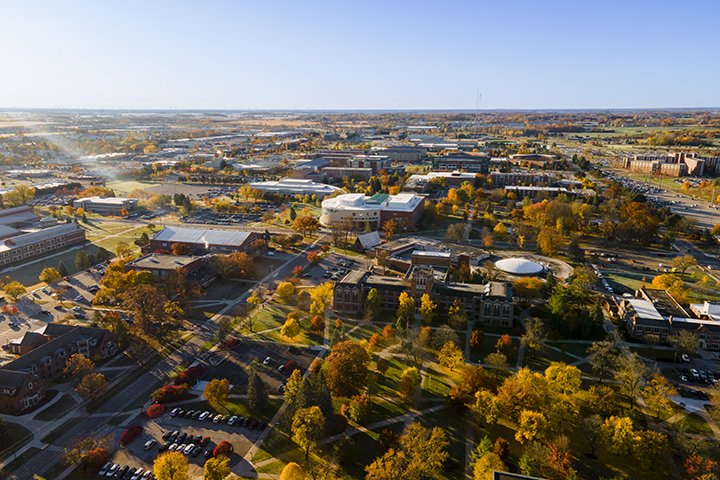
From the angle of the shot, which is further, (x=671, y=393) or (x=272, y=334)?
(x=272, y=334)

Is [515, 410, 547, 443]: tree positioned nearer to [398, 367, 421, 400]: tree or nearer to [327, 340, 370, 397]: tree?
[398, 367, 421, 400]: tree

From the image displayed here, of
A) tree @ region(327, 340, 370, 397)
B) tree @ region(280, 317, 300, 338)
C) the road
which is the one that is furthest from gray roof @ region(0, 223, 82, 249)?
tree @ region(327, 340, 370, 397)

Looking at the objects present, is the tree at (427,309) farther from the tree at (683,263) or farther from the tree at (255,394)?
the tree at (683,263)

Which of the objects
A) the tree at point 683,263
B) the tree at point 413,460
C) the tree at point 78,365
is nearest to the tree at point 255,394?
the tree at point 413,460

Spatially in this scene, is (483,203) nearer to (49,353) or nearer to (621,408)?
(621,408)

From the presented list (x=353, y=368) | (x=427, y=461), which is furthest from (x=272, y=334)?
(x=427, y=461)

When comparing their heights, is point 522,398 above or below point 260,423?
above

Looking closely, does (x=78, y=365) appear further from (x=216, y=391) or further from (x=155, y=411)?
(x=216, y=391)

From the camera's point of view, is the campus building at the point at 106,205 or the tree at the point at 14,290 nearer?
the tree at the point at 14,290

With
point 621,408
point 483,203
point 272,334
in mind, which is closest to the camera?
point 621,408
